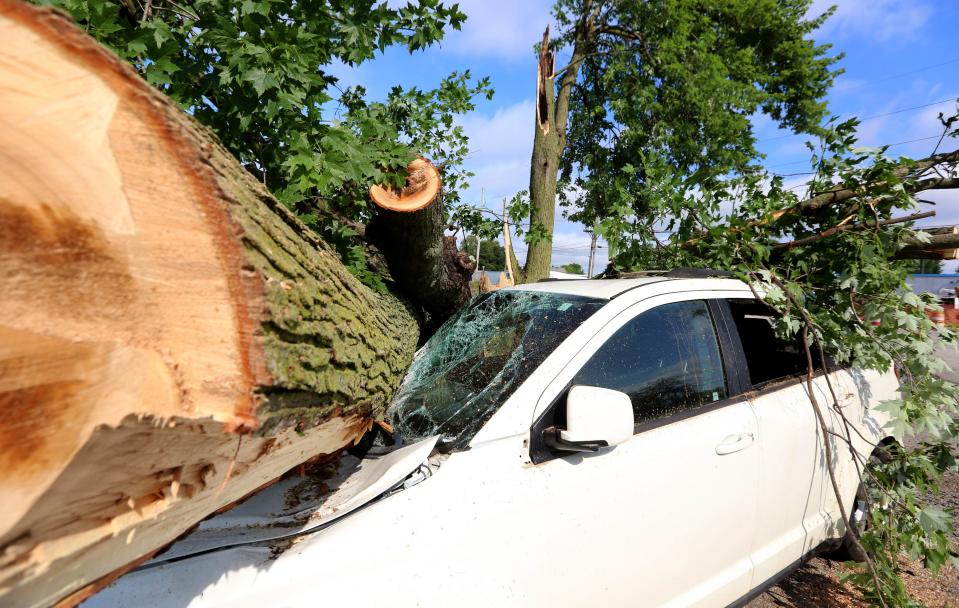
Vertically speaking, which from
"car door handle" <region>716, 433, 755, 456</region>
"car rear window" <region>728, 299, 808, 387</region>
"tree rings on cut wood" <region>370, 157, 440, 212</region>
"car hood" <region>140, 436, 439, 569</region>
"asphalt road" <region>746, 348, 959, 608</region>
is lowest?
"asphalt road" <region>746, 348, 959, 608</region>

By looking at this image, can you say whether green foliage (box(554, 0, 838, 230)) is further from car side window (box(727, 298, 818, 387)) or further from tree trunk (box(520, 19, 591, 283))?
car side window (box(727, 298, 818, 387))

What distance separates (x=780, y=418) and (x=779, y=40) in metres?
16.7

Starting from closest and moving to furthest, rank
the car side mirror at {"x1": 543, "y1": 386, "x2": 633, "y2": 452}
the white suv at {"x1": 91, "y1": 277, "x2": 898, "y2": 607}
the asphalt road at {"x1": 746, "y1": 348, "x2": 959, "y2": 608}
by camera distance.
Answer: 1. the white suv at {"x1": 91, "y1": 277, "x2": 898, "y2": 607}
2. the car side mirror at {"x1": 543, "y1": 386, "x2": 633, "y2": 452}
3. the asphalt road at {"x1": 746, "y1": 348, "x2": 959, "y2": 608}

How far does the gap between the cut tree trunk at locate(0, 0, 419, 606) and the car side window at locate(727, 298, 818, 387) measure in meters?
2.20

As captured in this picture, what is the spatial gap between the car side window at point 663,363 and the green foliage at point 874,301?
2.08ft

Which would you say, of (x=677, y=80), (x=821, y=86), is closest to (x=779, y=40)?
(x=821, y=86)

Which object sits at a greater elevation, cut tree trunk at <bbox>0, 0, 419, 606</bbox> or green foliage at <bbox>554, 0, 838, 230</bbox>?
green foliage at <bbox>554, 0, 838, 230</bbox>

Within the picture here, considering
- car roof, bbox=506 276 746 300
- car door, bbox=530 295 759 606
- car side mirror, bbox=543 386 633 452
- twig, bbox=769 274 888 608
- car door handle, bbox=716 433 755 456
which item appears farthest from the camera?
twig, bbox=769 274 888 608

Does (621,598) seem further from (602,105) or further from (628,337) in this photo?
(602,105)

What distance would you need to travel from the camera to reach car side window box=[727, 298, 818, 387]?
8.51 feet

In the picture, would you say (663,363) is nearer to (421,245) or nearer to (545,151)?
(421,245)

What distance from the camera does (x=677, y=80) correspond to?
39.5ft

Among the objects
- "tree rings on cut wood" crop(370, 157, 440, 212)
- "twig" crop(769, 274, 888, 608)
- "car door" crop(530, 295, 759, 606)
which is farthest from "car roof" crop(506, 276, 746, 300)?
"tree rings on cut wood" crop(370, 157, 440, 212)

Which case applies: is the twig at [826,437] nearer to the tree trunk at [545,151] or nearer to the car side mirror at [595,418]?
the car side mirror at [595,418]
